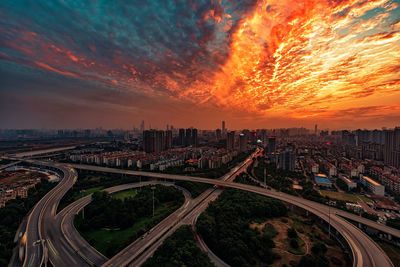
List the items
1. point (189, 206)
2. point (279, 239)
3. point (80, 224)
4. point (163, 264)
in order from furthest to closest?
point (189, 206) → point (80, 224) → point (279, 239) → point (163, 264)

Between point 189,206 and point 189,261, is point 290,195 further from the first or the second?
point 189,261

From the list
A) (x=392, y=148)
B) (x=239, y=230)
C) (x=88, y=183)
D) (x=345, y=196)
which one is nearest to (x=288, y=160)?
(x=345, y=196)

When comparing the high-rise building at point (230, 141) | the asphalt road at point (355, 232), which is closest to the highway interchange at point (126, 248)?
the asphalt road at point (355, 232)

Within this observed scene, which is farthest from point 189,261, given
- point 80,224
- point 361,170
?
point 361,170

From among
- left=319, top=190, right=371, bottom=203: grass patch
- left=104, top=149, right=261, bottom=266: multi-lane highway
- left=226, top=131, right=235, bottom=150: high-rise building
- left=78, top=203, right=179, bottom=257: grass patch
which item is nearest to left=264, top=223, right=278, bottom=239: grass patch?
left=104, top=149, right=261, bottom=266: multi-lane highway

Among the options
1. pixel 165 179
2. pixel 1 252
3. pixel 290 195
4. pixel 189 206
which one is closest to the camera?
pixel 1 252

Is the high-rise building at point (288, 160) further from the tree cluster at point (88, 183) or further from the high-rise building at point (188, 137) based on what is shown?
the high-rise building at point (188, 137)
